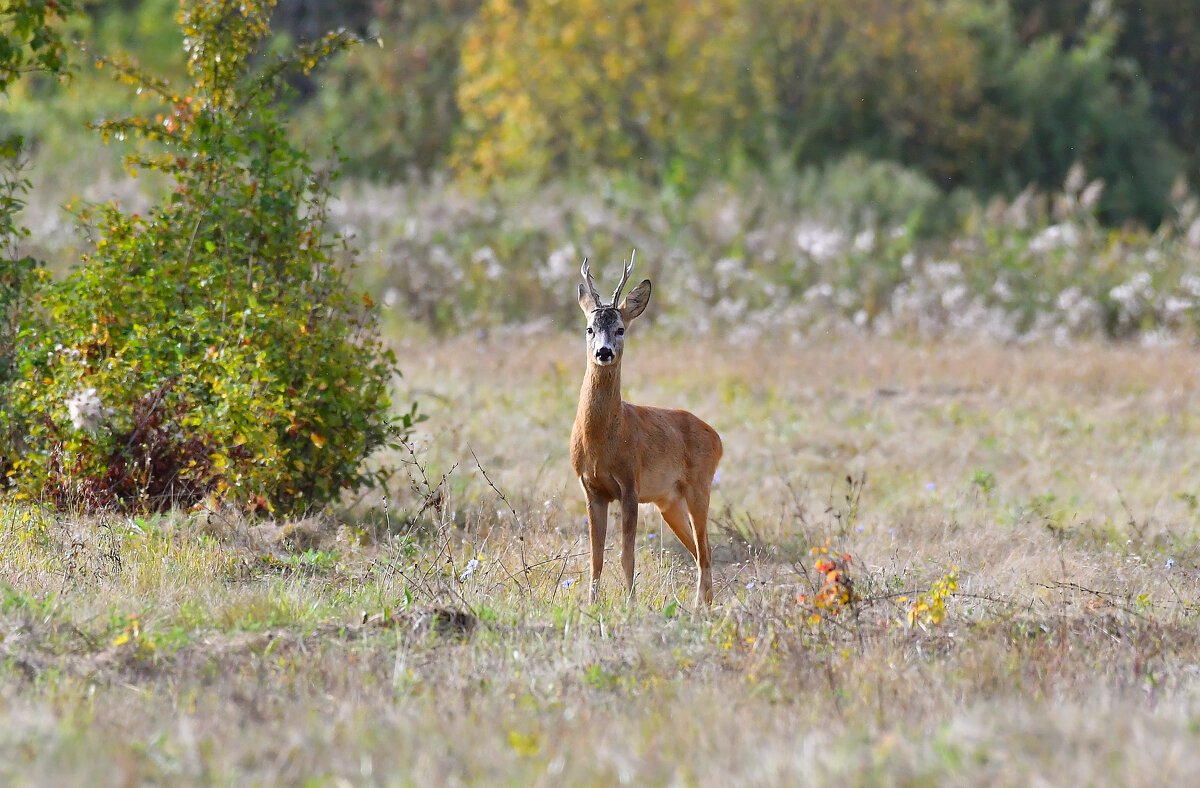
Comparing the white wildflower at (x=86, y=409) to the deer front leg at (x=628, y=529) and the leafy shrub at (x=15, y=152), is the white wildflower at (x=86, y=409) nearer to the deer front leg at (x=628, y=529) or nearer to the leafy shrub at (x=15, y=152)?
the leafy shrub at (x=15, y=152)

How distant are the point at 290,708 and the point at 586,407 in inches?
105

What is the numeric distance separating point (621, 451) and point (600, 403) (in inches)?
10.9

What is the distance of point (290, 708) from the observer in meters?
5.79

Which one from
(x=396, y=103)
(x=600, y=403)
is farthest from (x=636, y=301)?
(x=396, y=103)

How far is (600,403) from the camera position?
7.95m

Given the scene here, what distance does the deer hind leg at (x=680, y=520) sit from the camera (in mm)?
8836

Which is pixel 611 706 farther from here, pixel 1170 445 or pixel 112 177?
pixel 112 177

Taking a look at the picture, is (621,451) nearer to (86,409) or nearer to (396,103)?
(86,409)

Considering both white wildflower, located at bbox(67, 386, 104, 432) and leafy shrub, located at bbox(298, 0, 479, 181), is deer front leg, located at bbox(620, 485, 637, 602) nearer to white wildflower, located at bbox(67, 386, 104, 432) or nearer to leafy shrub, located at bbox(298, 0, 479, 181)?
white wildflower, located at bbox(67, 386, 104, 432)

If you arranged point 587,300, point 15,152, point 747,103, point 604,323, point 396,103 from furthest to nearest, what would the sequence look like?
1. point 396,103
2. point 747,103
3. point 15,152
4. point 587,300
5. point 604,323

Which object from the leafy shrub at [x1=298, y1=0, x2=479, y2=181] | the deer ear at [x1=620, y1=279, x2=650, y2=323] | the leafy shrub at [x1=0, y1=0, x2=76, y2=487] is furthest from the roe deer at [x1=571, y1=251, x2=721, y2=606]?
the leafy shrub at [x1=298, y1=0, x2=479, y2=181]

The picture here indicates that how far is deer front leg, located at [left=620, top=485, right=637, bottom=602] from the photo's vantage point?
26.3 feet

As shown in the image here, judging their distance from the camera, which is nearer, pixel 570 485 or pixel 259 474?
pixel 259 474

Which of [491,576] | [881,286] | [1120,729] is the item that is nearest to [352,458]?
[491,576]
